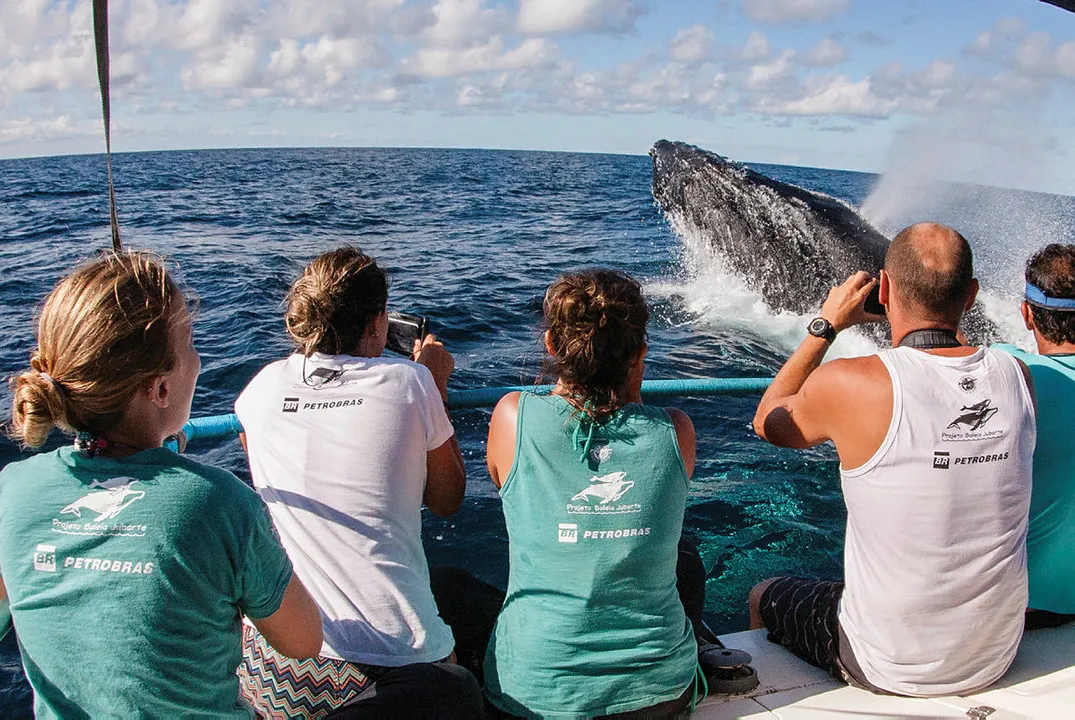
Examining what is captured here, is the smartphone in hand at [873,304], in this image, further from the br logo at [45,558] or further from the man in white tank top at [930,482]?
the br logo at [45,558]

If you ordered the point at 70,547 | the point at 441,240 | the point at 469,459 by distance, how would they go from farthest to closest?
the point at 441,240
the point at 469,459
the point at 70,547

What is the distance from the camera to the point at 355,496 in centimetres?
270

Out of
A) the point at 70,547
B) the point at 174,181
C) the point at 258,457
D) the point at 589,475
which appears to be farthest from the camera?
the point at 174,181

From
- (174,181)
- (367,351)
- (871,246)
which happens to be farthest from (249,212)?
(367,351)

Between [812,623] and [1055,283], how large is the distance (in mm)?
1457

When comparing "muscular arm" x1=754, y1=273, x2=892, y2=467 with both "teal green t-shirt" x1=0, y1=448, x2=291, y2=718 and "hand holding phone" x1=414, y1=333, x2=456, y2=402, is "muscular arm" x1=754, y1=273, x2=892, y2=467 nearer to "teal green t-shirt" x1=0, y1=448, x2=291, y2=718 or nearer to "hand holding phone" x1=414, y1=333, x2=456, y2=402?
"hand holding phone" x1=414, y1=333, x2=456, y2=402

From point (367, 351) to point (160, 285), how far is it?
108 cm

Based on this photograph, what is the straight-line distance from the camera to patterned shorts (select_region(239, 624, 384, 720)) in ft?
8.27

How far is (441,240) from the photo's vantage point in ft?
77.6

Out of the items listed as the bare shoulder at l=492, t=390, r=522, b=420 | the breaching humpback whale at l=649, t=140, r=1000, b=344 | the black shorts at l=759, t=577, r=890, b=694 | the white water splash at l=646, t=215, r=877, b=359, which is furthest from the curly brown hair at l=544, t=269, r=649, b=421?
the white water splash at l=646, t=215, r=877, b=359

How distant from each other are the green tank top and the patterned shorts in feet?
1.57

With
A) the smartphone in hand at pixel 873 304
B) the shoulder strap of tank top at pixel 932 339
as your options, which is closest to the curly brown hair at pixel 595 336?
the shoulder strap of tank top at pixel 932 339

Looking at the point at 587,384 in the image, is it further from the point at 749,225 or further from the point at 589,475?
the point at 749,225

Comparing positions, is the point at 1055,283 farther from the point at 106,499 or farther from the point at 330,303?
the point at 106,499
